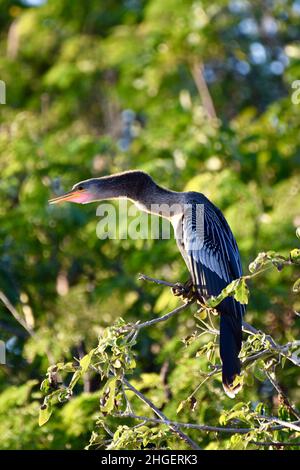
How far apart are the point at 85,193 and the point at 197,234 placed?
814mm

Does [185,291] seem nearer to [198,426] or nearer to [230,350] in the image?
[230,350]

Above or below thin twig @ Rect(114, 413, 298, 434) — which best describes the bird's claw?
below

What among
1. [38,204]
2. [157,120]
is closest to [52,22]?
[157,120]

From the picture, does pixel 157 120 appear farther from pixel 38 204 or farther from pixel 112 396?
pixel 112 396

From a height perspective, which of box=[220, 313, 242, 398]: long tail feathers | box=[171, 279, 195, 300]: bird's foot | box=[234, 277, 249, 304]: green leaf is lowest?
box=[171, 279, 195, 300]: bird's foot

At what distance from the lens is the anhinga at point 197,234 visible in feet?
15.8

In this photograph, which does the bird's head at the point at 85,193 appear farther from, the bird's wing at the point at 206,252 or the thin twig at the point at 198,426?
the thin twig at the point at 198,426

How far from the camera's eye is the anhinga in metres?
4.83

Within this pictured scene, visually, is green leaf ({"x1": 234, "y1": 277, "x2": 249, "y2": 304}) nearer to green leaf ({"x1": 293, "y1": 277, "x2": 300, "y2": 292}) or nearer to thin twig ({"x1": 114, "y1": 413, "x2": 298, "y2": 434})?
green leaf ({"x1": 293, "y1": 277, "x2": 300, "y2": 292})

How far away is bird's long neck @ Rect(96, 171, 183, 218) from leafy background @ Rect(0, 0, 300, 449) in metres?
0.97

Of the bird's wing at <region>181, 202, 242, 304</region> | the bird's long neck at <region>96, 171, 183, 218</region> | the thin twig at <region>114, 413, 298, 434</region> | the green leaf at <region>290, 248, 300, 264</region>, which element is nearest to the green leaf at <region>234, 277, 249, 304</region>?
the green leaf at <region>290, 248, 300, 264</region>

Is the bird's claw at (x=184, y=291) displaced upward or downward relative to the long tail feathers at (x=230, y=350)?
downward

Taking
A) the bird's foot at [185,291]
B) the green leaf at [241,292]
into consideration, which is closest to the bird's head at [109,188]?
the bird's foot at [185,291]

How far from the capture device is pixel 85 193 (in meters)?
5.62
